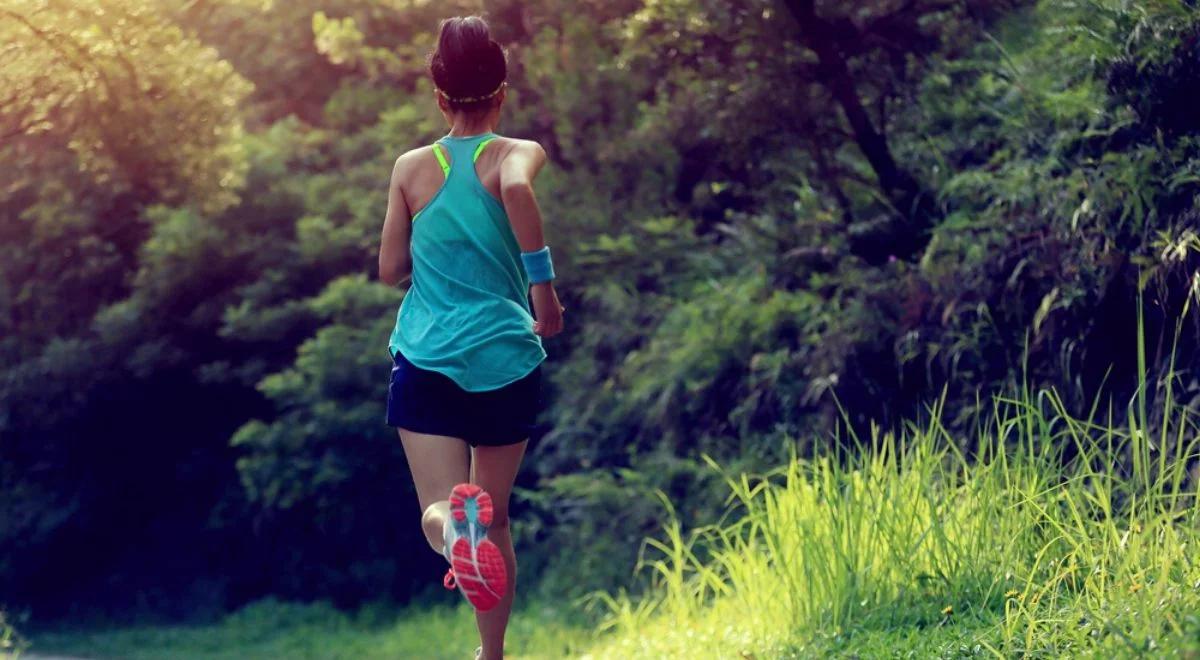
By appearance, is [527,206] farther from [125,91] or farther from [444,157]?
[125,91]

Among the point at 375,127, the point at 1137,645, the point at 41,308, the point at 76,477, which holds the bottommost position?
the point at 76,477

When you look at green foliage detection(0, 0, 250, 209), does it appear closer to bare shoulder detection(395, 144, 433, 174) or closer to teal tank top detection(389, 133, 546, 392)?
bare shoulder detection(395, 144, 433, 174)

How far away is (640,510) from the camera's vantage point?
11.2 m

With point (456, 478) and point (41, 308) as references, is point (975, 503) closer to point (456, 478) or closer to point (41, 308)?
point (456, 478)

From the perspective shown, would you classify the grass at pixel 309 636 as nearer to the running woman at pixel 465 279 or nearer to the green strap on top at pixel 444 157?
the running woman at pixel 465 279

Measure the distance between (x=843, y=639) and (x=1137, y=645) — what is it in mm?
1692

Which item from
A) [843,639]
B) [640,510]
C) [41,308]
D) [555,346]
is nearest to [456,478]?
[843,639]

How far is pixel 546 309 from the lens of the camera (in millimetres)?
4488

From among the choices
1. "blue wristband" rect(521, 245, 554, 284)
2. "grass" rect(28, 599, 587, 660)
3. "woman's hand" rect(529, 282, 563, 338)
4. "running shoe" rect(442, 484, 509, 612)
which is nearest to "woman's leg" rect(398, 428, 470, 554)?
"running shoe" rect(442, 484, 509, 612)

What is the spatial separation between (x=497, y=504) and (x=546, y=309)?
0.61m

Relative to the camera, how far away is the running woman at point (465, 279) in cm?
442

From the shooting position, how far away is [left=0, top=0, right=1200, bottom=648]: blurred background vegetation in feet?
25.3

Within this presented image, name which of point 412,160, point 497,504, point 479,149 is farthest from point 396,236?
point 497,504

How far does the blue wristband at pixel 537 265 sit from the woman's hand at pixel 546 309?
3 cm
